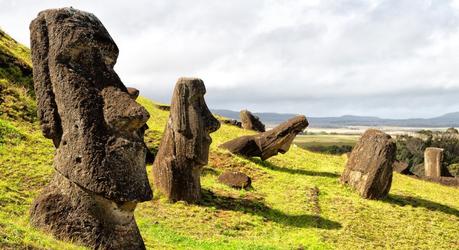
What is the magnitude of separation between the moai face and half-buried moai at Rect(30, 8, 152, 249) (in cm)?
747

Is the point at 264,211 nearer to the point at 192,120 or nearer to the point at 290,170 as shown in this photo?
the point at 192,120

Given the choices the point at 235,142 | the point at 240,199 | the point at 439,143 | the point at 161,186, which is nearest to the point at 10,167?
the point at 161,186

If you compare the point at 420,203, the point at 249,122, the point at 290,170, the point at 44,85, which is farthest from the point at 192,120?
the point at 249,122

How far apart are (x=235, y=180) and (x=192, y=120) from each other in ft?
14.7

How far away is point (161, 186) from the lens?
18031 mm

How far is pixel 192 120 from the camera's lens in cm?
1798

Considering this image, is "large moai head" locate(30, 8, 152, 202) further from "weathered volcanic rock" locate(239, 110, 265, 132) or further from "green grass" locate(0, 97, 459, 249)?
"weathered volcanic rock" locate(239, 110, 265, 132)

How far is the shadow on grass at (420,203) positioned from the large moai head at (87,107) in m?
15.0

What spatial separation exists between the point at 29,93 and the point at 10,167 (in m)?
11.0

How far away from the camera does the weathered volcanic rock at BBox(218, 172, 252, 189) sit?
837 inches

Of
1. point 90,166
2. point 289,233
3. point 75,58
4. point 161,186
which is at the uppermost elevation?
point 75,58

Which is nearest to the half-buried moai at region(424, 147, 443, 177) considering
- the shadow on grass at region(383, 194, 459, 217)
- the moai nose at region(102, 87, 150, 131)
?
the shadow on grass at region(383, 194, 459, 217)

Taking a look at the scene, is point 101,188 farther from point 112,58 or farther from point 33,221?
point 112,58

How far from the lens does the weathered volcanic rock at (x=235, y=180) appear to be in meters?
21.2
